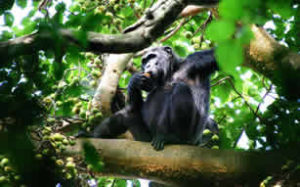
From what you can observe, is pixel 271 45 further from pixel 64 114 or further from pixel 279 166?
pixel 64 114

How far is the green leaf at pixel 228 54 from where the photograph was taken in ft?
5.15

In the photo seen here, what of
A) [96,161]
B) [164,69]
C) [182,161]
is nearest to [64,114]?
[96,161]

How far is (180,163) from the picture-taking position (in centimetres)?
380

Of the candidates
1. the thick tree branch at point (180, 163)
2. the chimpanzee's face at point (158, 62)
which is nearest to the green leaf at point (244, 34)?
the thick tree branch at point (180, 163)

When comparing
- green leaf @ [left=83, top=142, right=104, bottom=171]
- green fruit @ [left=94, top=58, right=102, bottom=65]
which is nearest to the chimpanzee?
green fruit @ [left=94, top=58, right=102, bottom=65]

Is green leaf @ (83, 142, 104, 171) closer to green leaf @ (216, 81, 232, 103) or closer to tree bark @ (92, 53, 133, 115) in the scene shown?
tree bark @ (92, 53, 133, 115)

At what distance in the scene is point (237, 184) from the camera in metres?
3.71

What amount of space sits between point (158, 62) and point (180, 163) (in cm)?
186

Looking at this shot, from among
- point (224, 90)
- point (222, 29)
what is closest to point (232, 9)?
point (222, 29)

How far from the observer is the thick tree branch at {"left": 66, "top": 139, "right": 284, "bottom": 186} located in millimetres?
3666

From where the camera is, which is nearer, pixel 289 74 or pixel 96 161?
pixel 289 74

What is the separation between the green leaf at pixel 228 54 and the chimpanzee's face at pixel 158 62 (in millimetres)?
3557

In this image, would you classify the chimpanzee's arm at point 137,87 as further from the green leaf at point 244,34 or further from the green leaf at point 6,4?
the green leaf at point 244,34

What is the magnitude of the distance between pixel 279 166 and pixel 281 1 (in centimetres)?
214
